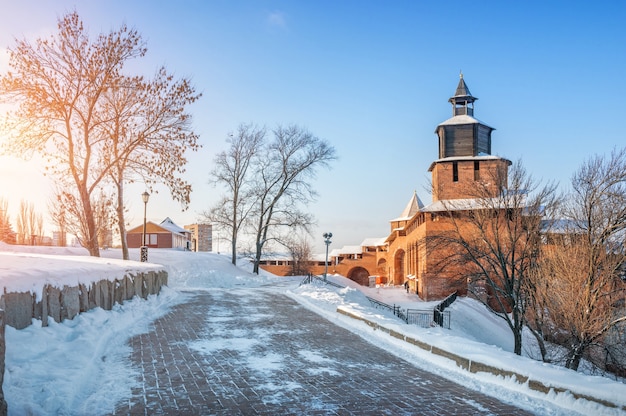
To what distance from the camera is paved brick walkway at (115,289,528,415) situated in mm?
5430

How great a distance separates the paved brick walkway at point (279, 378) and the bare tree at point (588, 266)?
11781 millimetres

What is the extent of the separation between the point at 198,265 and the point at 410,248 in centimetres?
2523

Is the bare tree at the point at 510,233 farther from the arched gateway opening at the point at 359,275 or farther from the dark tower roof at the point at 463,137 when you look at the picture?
the arched gateway opening at the point at 359,275

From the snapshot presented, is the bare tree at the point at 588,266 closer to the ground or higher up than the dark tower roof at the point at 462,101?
closer to the ground

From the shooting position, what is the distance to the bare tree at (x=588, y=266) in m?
18.3

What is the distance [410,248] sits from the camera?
174ft

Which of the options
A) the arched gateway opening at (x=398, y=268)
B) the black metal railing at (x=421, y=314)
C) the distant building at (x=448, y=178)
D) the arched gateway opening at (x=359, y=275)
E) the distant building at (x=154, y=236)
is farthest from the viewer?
the arched gateway opening at (x=359, y=275)

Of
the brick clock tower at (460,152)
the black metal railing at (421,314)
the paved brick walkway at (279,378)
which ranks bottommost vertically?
the black metal railing at (421,314)

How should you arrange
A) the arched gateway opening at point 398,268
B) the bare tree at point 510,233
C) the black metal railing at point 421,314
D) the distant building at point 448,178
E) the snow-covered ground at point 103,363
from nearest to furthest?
the snow-covered ground at point 103,363 → the bare tree at point 510,233 → the black metal railing at point 421,314 → the distant building at point 448,178 → the arched gateway opening at point 398,268

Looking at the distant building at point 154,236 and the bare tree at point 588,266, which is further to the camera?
the distant building at point 154,236

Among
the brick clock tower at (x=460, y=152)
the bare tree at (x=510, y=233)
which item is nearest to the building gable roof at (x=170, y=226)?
the brick clock tower at (x=460, y=152)

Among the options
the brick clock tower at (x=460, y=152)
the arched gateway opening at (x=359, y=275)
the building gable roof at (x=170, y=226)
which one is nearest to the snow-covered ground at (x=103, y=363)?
the brick clock tower at (x=460, y=152)

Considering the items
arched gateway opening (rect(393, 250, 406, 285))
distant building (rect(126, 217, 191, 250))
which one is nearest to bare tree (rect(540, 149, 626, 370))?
arched gateway opening (rect(393, 250, 406, 285))

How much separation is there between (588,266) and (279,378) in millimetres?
17185
